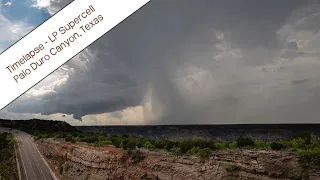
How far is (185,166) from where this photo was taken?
1980cm

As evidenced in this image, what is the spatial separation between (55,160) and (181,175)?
3017 centimetres

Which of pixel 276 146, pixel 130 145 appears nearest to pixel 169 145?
pixel 130 145

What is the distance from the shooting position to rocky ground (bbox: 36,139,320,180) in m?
15.4

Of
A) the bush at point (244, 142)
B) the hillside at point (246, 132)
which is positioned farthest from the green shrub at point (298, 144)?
the hillside at point (246, 132)

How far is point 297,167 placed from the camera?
14.6 metres

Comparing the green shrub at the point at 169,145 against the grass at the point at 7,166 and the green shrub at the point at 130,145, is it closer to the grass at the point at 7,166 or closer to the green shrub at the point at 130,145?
the green shrub at the point at 130,145

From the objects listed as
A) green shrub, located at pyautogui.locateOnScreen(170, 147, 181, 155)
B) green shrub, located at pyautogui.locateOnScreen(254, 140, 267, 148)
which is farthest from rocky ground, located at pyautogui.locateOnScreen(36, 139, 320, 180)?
green shrub, located at pyautogui.locateOnScreen(254, 140, 267, 148)

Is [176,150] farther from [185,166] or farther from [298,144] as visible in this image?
[298,144]

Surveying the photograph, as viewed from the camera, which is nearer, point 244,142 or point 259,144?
point 259,144

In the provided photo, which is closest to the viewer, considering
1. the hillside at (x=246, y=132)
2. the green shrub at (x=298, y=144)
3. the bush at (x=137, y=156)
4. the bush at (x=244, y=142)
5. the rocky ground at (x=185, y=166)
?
the rocky ground at (x=185, y=166)

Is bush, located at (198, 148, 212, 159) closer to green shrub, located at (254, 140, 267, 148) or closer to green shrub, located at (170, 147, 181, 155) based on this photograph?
green shrub, located at (170, 147, 181, 155)

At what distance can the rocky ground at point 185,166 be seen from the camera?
15367mm

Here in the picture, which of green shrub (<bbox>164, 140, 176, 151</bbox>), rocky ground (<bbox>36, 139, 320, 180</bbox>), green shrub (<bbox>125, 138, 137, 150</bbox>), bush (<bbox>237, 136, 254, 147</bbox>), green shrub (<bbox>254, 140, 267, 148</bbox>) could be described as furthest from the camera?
green shrub (<bbox>125, 138, 137, 150</bbox>)

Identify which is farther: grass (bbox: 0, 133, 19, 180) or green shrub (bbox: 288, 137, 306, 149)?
grass (bbox: 0, 133, 19, 180)
